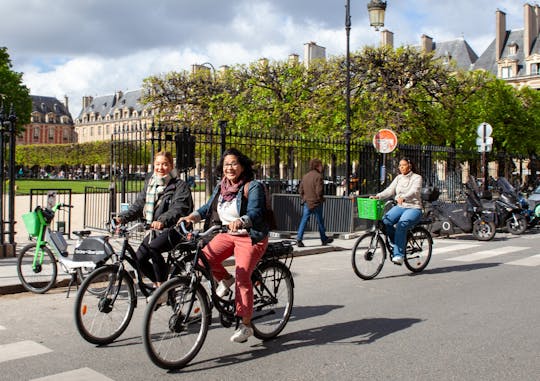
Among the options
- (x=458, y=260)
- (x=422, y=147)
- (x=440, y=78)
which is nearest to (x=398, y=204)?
(x=458, y=260)

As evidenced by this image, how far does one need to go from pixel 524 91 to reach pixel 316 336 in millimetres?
42660

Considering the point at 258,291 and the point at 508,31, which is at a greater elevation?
the point at 508,31

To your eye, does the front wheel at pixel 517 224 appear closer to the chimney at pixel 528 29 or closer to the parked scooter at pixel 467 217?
the parked scooter at pixel 467 217

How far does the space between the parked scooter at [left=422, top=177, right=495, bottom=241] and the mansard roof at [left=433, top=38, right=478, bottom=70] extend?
197 ft

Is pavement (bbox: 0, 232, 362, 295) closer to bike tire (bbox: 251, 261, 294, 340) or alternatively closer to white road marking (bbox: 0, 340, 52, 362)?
white road marking (bbox: 0, 340, 52, 362)

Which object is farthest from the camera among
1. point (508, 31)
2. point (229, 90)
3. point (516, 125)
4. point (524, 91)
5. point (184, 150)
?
point (508, 31)

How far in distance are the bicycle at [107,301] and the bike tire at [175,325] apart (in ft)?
1.86

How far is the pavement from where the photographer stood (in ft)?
24.8

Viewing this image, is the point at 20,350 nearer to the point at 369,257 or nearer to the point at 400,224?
the point at 369,257

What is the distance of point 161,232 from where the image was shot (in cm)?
549

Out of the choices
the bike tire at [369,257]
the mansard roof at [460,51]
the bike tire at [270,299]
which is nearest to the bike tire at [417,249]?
the bike tire at [369,257]

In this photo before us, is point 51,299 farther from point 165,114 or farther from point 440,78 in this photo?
point 165,114

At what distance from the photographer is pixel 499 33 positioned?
6962 cm

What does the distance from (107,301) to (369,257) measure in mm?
4602
